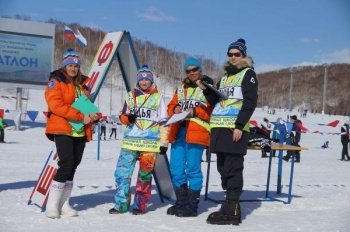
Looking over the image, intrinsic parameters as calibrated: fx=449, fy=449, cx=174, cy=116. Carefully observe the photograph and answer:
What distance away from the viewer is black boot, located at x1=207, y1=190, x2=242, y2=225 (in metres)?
4.61

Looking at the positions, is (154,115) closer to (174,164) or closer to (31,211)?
(174,164)

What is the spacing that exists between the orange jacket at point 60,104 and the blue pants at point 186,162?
115cm

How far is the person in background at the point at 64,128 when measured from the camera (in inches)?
183

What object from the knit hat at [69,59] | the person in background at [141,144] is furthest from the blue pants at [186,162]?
the knit hat at [69,59]

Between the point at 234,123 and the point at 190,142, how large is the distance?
597 mm

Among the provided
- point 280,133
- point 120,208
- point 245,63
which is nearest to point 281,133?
point 280,133

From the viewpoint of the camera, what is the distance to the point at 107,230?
4.16 m

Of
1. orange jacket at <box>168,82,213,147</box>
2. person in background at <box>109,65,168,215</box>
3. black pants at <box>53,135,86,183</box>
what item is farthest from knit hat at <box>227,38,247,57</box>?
black pants at <box>53,135,86,183</box>

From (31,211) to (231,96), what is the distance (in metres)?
2.50

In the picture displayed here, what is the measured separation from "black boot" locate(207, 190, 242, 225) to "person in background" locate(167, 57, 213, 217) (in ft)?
1.33

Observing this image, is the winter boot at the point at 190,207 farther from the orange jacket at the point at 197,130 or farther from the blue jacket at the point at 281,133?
the blue jacket at the point at 281,133

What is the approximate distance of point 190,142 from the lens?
5.00 m

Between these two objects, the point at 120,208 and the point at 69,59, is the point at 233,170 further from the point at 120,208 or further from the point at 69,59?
the point at 69,59

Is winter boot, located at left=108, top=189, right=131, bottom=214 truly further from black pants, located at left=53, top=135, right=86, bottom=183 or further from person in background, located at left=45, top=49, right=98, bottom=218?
black pants, located at left=53, top=135, right=86, bottom=183
